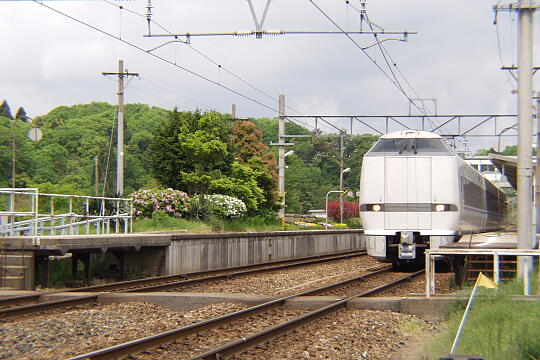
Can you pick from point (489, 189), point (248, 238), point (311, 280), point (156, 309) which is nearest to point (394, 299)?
point (156, 309)

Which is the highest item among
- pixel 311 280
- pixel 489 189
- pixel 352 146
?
pixel 352 146

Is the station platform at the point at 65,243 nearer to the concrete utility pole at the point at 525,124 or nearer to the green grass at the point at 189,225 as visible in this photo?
the green grass at the point at 189,225

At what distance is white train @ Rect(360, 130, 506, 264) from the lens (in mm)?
18391

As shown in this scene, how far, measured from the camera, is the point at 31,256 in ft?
46.8

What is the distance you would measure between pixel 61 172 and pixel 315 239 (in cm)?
6554

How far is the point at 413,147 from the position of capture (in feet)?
62.3

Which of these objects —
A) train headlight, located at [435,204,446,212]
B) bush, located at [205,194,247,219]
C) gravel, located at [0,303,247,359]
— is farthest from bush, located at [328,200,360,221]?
gravel, located at [0,303,247,359]

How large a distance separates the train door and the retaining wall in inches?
230

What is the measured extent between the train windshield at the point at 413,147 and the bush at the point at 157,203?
10.3 m

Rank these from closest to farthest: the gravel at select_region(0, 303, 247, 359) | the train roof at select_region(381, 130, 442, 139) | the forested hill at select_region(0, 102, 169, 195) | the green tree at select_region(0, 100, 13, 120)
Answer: the gravel at select_region(0, 303, 247, 359) → the train roof at select_region(381, 130, 442, 139) → the forested hill at select_region(0, 102, 169, 195) → the green tree at select_region(0, 100, 13, 120)

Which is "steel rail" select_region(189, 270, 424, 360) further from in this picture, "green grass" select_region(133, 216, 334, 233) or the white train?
"green grass" select_region(133, 216, 334, 233)

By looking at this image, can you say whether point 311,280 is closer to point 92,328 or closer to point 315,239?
point 92,328

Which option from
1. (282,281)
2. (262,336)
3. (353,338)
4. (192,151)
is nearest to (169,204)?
(192,151)

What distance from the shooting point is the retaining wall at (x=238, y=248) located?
20.5 meters
